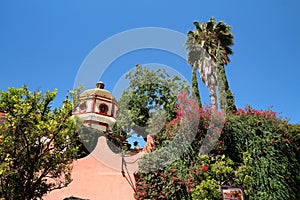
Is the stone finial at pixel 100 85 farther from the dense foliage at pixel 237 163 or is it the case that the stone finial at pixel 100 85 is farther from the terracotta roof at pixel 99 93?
the dense foliage at pixel 237 163

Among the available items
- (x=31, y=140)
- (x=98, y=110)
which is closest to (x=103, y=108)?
(x=98, y=110)

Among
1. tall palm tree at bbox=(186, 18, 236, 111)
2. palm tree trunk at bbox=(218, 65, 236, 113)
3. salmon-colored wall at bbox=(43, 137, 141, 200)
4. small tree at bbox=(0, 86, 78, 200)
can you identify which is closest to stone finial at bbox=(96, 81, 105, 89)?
tall palm tree at bbox=(186, 18, 236, 111)

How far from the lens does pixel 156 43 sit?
13398 mm

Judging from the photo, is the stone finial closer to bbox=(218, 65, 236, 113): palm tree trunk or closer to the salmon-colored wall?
bbox=(218, 65, 236, 113): palm tree trunk

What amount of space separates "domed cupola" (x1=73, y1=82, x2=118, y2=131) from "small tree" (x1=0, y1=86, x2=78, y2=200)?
1568 centimetres

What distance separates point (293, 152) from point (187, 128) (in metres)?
3.58

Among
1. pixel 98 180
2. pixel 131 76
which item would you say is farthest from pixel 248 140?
pixel 131 76

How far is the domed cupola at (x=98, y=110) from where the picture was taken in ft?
76.2

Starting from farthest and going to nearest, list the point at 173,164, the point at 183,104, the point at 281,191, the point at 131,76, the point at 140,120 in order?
the point at 131,76 < the point at 140,120 < the point at 183,104 < the point at 173,164 < the point at 281,191

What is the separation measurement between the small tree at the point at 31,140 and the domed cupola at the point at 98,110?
15684 millimetres

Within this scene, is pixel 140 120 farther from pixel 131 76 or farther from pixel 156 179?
pixel 156 179

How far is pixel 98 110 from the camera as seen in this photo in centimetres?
2438

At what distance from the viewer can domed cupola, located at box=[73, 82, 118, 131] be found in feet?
76.2

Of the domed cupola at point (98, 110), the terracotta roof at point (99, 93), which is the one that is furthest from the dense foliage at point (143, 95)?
the terracotta roof at point (99, 93)
